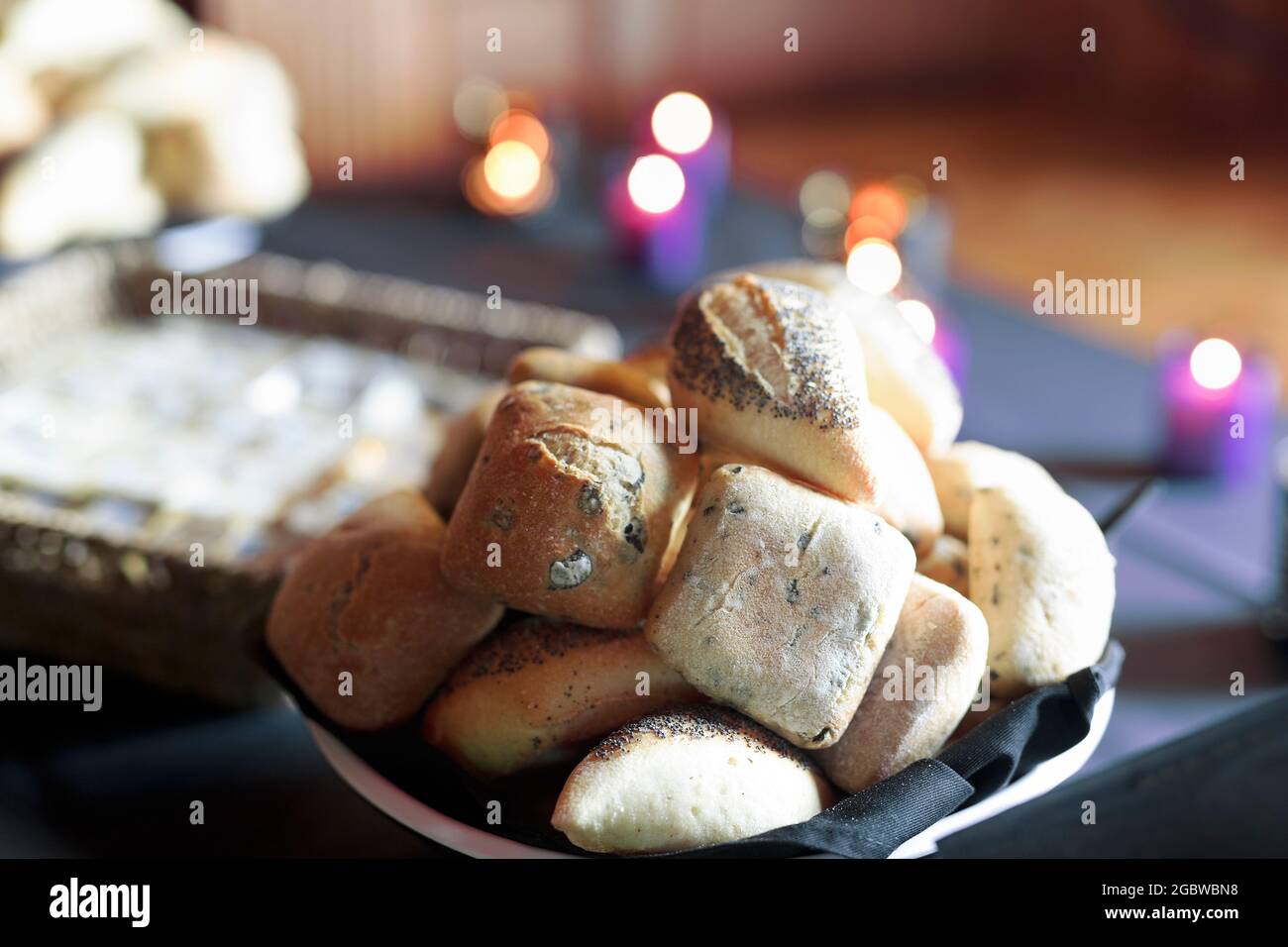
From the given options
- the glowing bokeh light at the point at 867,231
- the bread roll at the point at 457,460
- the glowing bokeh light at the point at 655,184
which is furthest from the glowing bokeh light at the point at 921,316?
the bread roll at the point at 457,460

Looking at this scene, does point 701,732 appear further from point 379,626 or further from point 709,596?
point 379,626

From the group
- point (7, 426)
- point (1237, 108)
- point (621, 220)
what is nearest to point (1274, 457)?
point (621, 220)

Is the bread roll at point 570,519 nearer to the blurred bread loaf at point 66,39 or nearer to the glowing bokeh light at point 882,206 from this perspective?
the glowing bokeh light at point 882,206

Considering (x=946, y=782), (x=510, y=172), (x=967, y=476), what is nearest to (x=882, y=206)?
(x=510, y=172)

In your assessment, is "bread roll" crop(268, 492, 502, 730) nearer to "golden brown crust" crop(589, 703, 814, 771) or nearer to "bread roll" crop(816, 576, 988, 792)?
"golden brown crust" crop(589, 703, 814, 771)

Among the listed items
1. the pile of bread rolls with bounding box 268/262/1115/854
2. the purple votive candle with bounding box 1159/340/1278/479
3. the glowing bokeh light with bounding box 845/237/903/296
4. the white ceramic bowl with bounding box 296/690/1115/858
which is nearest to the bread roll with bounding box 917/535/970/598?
the pile of bread rolls with bounding box 268/262/1115/854

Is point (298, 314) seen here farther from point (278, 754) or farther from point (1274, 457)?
point (1274, 457)
